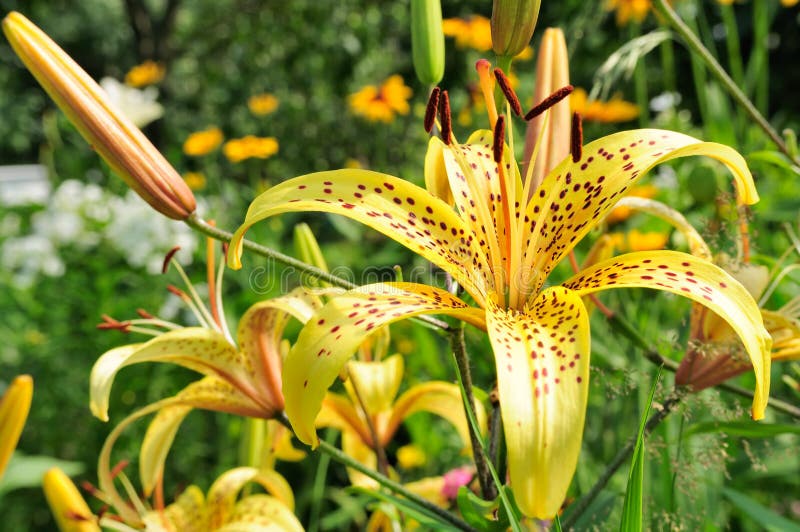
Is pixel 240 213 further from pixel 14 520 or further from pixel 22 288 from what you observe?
pixel 14 520

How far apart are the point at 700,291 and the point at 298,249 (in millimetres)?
348

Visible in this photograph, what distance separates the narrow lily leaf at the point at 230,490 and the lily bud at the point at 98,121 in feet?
0.96

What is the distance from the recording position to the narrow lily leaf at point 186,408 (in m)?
0.57

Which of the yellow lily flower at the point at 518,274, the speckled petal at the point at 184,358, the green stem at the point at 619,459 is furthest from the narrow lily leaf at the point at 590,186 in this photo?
the speckled petal at the point at 184,358

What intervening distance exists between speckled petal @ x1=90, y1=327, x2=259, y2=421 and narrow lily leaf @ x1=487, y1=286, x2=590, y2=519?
0.79 ft

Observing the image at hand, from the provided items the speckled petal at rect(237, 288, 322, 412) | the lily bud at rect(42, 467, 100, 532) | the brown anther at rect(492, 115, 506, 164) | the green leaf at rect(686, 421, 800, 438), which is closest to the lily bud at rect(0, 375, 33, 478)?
the lily bud at rect(42, 467, 100, 532)

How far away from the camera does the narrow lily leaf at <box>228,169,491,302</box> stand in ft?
1.38

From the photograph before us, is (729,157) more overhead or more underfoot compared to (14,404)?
more overhead

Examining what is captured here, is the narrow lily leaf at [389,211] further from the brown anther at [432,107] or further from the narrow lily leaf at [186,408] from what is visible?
the narrow lily leaf at [186,408]

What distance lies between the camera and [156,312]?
1523 mm

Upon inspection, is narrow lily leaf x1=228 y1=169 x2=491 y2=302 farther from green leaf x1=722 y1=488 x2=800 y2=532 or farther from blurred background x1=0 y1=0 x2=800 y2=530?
green leaf x1=722 y1=488 x2=800 y2=532

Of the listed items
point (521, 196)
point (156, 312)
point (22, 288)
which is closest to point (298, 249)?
point (521, 196)

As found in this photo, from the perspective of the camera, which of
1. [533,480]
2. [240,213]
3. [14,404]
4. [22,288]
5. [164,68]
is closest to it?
[533,480]

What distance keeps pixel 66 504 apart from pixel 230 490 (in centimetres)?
16
